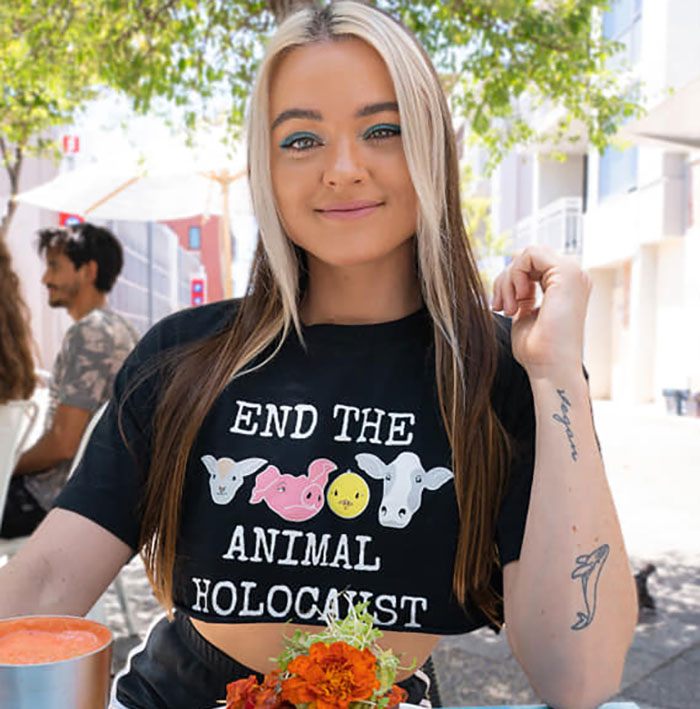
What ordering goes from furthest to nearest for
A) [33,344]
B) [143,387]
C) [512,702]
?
[33,344]
[512,702]
[143,387]

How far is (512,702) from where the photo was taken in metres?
3.35

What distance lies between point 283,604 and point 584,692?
49 centimetres

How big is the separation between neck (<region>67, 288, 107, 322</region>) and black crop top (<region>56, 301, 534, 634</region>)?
298cm

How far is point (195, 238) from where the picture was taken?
72312 millimetres

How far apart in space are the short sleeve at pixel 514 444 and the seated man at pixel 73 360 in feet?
8.37

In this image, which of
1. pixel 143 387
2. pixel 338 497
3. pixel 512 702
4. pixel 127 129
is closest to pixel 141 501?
pixel 143 387

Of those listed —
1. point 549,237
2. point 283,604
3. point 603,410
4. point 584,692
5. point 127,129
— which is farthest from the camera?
point 549,237

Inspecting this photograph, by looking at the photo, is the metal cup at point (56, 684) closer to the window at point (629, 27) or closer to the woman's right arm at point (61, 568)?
the woman's right arm at point (61, 568)

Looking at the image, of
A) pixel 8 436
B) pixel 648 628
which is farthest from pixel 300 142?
pixel 648 628

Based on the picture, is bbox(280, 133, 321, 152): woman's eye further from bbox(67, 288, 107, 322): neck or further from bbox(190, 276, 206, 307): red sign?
bbox(190, 276, 206, 307): red sign

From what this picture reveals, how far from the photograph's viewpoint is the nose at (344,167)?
1.40m

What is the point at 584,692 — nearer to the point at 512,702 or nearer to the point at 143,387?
the point at 143,387

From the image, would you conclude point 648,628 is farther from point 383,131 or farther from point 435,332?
point 383,131

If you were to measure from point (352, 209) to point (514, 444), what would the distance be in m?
0.49
